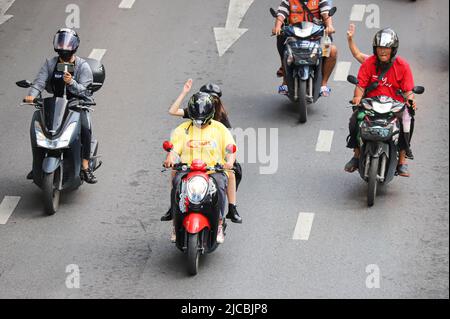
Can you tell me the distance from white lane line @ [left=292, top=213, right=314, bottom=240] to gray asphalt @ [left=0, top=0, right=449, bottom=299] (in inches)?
4.4

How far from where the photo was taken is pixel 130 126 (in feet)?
75.8

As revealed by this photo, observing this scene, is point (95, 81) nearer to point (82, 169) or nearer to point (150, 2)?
point (82, 169)

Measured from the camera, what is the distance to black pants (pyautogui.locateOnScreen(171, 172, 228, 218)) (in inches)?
726

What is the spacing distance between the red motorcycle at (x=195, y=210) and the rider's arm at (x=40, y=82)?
2845 millimetres

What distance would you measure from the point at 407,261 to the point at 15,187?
548 centimetres

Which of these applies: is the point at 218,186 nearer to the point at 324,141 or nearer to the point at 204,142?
the point at 204,142

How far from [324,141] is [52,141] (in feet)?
13.8

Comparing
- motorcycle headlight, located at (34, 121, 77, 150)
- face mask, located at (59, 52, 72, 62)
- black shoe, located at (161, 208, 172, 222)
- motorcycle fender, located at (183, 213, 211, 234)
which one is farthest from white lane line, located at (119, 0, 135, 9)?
motorcycle fender, located at (183, 213, 211, 234)

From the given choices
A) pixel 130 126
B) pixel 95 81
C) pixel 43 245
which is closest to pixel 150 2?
pixel 130 126

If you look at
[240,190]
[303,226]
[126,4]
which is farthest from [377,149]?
[126,4]

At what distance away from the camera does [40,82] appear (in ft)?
67.7

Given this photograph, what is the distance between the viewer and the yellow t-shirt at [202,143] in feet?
61.3

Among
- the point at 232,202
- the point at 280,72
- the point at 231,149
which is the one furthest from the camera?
the point at 280,72

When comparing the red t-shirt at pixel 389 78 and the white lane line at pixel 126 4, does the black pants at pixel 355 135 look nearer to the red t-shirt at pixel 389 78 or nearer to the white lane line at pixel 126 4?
the red t-shirt at pixel 389 78
